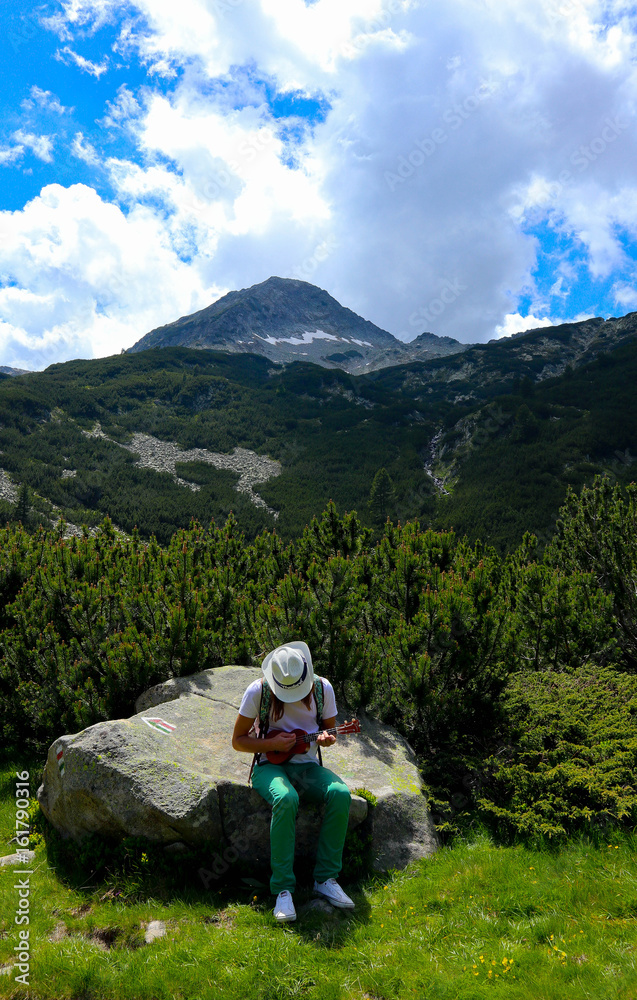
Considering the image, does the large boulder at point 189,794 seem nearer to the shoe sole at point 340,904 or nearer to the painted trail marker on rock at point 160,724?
the painted trail marker on rock at point 160,724

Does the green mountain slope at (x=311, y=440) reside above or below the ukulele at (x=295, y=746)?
above

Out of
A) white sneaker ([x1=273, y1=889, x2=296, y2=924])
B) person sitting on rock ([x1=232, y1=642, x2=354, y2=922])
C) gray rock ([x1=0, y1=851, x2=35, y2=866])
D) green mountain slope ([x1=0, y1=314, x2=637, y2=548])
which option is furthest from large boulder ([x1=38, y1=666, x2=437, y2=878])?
green mountain slope ([x1=0, y1=314, x2=637, y2=548])

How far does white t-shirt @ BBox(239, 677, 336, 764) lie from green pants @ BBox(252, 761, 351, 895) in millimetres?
93

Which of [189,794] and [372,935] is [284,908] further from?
[189,794]

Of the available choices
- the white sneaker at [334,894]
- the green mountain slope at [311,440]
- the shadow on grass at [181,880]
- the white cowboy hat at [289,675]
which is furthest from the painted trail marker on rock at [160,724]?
the green mountain slope at [311,440]

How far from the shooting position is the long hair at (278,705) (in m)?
4.32

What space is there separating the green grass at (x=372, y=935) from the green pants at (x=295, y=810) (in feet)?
0.96

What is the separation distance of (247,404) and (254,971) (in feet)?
323

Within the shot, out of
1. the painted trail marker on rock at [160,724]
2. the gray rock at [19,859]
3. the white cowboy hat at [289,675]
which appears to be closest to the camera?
the white cowboy hat at [289,675]

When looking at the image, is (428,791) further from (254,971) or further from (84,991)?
(84,991)

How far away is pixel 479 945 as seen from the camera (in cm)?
325

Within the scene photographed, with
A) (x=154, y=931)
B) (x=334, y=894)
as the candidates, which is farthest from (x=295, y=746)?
(x=154, y=931)

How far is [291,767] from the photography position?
434 centimetres

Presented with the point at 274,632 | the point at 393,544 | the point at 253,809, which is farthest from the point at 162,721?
the point at 393,544
